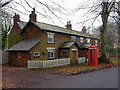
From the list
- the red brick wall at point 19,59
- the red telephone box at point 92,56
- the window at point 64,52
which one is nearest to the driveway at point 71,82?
the red telephone box at point 92,56

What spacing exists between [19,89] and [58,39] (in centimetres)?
1567

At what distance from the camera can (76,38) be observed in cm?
2659

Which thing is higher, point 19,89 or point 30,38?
point 30,38

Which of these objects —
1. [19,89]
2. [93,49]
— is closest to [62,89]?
[19,89]

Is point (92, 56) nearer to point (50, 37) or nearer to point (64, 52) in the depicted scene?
point (64, 52)

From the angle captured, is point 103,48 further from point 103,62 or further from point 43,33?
point 43,33

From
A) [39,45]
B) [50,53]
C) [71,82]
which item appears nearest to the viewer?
[71,82]

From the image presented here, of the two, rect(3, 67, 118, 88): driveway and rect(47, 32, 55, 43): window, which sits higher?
rect(47, 32, 55, 43): window

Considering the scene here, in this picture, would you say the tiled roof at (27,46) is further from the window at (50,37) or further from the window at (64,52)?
the window at (64,52)

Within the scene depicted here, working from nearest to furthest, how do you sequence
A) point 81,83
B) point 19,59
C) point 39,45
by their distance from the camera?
1. point 81,83
2. point 19,59
3. point 39,45

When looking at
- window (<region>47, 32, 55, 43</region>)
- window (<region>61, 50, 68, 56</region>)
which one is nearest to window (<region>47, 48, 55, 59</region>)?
window (<region>47, 32, 55, 43</region>)

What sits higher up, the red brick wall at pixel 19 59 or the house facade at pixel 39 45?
the house facade at pixel 39 45

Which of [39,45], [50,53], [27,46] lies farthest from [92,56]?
[27,46]

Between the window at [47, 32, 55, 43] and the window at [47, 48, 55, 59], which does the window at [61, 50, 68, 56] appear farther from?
the window at [47, 32, 55, 43]
